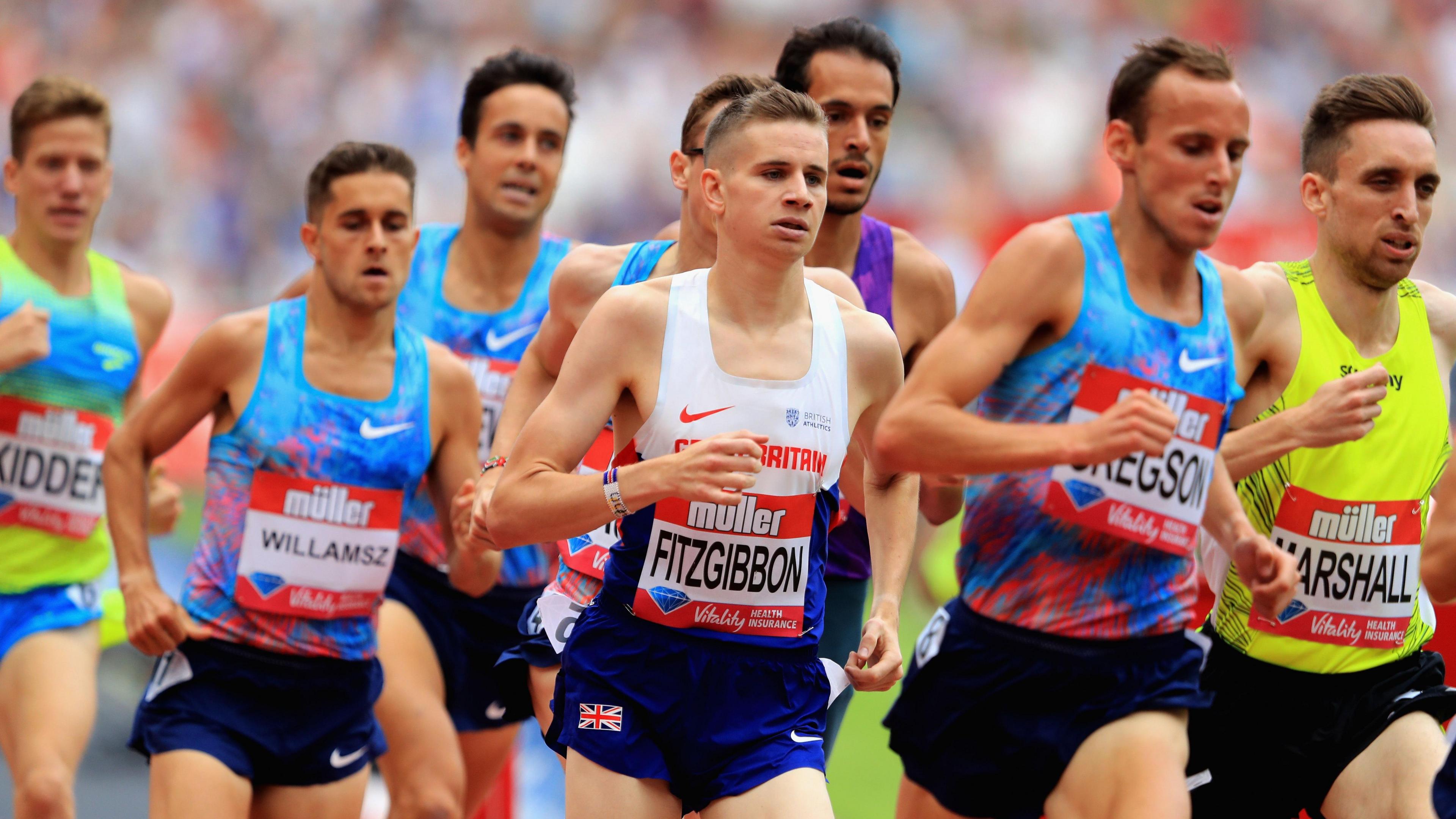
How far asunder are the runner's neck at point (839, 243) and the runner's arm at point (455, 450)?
47.3 inches

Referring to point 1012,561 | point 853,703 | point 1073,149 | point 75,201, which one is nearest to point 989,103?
point 1073,149

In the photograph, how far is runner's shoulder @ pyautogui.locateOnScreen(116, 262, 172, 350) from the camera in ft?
20.7

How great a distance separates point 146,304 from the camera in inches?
251

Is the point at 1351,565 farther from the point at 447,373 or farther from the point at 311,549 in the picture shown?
the point at 311,549

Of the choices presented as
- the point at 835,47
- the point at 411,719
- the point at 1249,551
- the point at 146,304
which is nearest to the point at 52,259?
the point at 146,304

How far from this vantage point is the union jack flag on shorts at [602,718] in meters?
3.79

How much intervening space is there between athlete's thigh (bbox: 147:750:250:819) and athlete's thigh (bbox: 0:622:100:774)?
0.71 metres

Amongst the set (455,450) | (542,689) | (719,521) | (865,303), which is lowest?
(542,689)

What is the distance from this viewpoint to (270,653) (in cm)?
503

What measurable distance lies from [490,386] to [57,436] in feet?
4.94

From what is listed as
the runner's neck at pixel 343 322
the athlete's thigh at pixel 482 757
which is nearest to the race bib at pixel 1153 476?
the runner's neck at pixel 343 322

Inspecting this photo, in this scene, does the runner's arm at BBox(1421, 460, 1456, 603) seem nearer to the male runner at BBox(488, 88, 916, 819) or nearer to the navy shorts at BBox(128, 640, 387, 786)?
the male runner at BBox(488, 88, 916, 819)

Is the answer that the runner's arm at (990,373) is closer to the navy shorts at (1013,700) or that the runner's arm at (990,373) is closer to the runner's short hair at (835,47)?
the navy shorts at (1013,700)

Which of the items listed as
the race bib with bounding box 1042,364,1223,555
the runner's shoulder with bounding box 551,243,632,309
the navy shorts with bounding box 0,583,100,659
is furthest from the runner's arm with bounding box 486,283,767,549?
the navy shorts with bounding box 0,583,100,659
